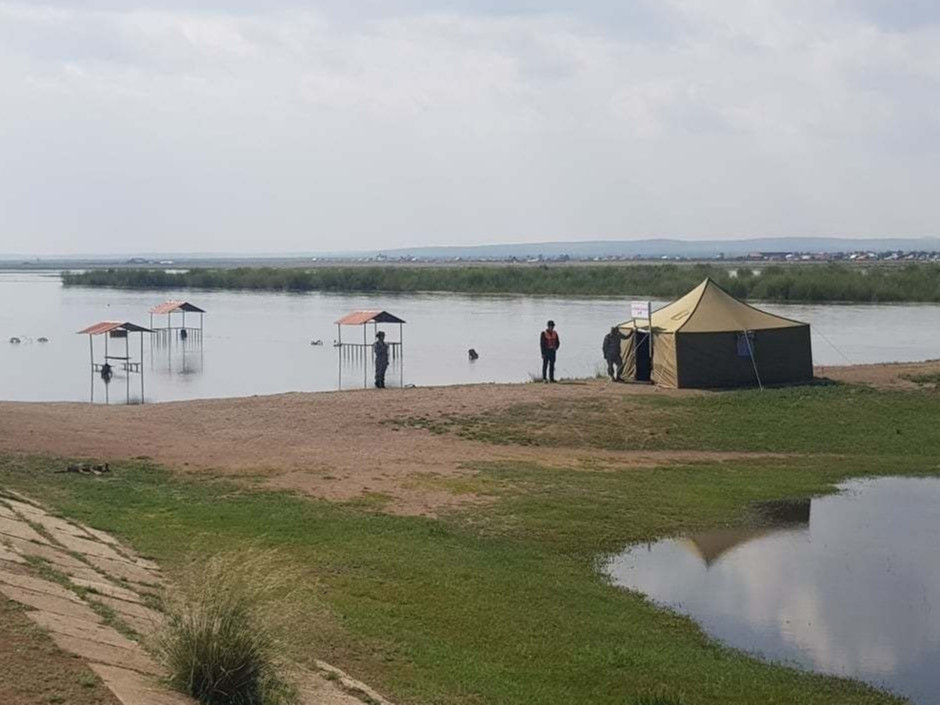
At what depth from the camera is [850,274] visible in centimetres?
7781

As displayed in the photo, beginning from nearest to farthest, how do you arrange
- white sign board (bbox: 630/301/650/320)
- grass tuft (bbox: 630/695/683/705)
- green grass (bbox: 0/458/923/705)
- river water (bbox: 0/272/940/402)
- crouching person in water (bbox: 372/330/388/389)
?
grass tuft (bbox: 630/695/683/705) < green grass (bbox: 0/458/923/705) < white sign board (bbox: 630/301/650/320) < crouching person in water (bbox: 372/330/388/389) < river water (bbox: 0/272/940/402)

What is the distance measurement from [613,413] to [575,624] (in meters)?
11.9

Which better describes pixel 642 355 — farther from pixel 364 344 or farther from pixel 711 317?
pixel 364 344

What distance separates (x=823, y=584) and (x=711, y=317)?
14.1 m

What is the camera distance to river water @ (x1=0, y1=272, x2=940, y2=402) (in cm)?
Result: 3344

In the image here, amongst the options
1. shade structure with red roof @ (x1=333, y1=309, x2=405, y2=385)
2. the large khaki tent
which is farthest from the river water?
the large khaki tent

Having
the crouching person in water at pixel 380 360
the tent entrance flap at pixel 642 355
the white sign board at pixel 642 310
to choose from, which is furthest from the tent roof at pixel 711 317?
the crouching person in water at pixel 380 360

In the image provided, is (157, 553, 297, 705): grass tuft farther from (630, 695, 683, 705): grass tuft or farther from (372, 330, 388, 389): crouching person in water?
(372, 330, 388, 389): crouching person in water

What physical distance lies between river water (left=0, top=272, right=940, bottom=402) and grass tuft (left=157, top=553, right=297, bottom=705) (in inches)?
919

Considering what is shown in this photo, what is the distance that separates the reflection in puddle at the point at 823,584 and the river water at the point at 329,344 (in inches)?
685

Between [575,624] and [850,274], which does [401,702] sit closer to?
[575,624]

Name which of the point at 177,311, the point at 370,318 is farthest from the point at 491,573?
the point at 177,311

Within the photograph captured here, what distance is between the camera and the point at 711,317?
2606 cm

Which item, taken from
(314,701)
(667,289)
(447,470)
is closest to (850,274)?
(667,289)
